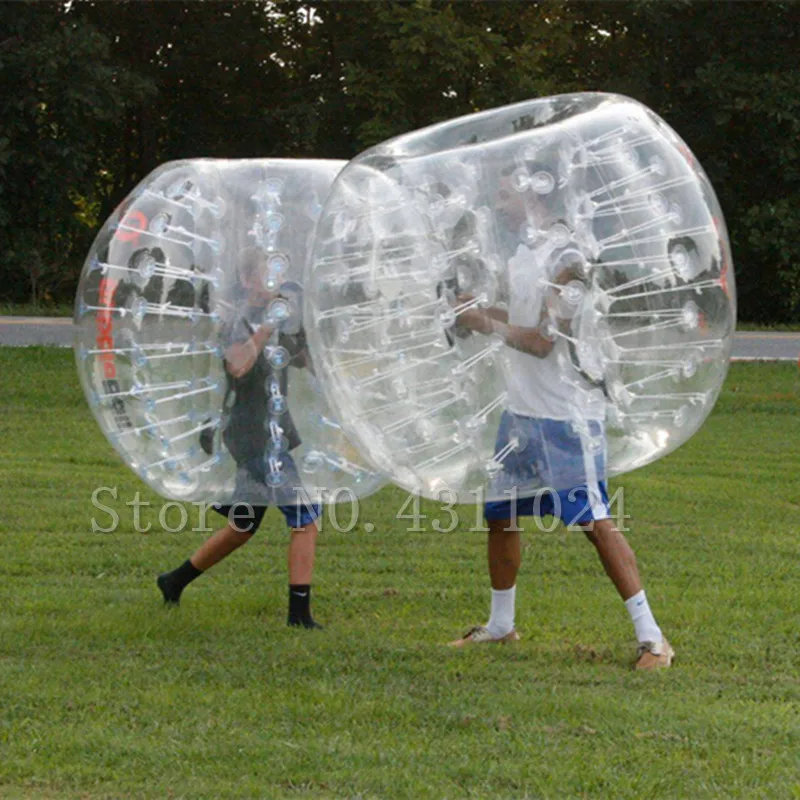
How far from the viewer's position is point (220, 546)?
669 cm

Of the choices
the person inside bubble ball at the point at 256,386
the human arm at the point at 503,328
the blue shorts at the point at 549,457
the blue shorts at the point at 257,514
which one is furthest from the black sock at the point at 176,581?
the human arm at the point at 503,328

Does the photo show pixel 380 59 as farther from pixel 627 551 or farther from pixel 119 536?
pixel 627 551

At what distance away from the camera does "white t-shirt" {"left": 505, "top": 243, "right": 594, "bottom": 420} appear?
17.0ft

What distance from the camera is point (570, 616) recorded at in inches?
263

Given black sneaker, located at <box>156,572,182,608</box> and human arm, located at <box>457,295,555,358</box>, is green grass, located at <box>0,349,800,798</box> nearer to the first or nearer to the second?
black sneaker, located at <box>156,572,182,608</box>

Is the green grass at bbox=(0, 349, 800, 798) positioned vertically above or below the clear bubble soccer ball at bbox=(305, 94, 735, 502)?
below

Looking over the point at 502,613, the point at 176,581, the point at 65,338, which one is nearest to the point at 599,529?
the point at 502,613

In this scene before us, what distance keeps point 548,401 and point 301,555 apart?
1.61 metres

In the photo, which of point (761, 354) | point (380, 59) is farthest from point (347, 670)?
point (380, 59)

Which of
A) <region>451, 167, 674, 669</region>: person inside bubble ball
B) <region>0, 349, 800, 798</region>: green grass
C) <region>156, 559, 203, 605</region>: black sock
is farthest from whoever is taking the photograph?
<region>156, 559, 203, 605</region>: black sock

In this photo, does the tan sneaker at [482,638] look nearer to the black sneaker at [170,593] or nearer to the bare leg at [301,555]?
the bare leg at [301,555]

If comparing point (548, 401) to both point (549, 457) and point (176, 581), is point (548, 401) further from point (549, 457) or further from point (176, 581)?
point (176, 581)

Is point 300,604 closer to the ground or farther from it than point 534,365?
closer to the ground

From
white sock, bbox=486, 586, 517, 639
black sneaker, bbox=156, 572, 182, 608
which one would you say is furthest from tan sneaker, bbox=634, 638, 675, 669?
black sneaker, bbox=156, 572, 182, 608
